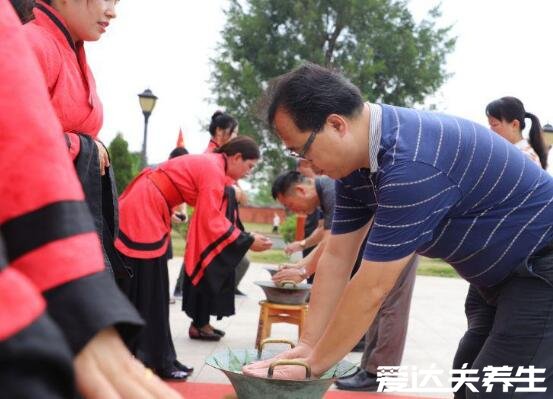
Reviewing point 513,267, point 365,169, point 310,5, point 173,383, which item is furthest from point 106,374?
point 310,5

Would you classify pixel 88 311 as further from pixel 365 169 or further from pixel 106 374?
pixel 365 169

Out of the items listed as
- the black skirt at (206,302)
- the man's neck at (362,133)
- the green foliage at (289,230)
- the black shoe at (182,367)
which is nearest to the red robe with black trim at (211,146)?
→ the black skirt at (206,302)

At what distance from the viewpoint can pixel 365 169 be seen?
2.05 meters

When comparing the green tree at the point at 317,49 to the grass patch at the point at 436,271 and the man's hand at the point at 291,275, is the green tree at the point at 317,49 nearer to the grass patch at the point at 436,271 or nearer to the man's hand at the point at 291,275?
the grass patch at the point at 436,271

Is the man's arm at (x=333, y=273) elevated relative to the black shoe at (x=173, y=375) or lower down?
elevated

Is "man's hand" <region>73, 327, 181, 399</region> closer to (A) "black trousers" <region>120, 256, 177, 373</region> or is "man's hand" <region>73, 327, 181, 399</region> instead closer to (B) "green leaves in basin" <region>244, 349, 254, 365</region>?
(B) "green leaves in basin" <region>244, 349, 254, 365</region>

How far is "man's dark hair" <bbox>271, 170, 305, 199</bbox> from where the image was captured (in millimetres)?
4861

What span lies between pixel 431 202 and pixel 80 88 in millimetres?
1205

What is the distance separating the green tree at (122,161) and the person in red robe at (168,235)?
1087 cm

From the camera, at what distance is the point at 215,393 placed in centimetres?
378

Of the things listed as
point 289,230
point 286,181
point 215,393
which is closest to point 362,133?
point 215,393

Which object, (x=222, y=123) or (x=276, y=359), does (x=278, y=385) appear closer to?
(x=276, y=359)

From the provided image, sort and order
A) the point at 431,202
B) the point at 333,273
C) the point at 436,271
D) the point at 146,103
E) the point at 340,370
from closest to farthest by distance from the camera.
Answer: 1. the point at 431,202
2. the point at 340,370
3. the point at 333,273
4. the point at 146,103
5. the point at 436,271

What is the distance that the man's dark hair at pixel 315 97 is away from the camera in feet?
6.18
